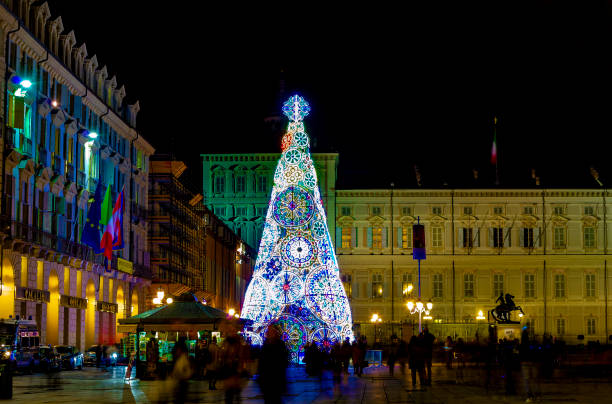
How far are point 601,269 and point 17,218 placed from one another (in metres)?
70.4

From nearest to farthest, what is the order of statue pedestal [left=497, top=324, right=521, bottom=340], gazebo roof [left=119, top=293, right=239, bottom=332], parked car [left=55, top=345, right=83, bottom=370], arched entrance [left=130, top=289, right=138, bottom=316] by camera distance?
gazebo roof [left=119, top=293, right=239, bottom=332], parked car [left=55, top=345, right=83, bottom=370], statue pedestal [left=497, top=324, right=521, bottom=340], arched entrance [left=130, top=289, right=138, bottom=316]

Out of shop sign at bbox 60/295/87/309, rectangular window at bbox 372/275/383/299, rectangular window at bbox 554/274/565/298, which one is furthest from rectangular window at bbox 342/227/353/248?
shop sign at bbox 60/295/87/309

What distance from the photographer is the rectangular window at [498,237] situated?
105 meters

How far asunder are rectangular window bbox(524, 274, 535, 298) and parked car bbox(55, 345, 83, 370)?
2429 inches

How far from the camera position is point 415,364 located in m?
32.7

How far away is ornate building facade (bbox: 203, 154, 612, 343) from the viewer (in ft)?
340

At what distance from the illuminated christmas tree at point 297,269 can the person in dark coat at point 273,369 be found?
2921cm

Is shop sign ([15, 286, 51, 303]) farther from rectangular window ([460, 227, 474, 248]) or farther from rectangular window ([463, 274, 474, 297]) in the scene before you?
rectangular window ([460, 227, 474, 248])

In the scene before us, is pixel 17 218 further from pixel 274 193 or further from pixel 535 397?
pixel 535 397

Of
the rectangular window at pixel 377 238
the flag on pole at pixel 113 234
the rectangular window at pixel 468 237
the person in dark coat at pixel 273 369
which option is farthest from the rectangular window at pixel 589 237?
the person in dark coat at pixel 273 369

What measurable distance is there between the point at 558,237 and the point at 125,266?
54.4m

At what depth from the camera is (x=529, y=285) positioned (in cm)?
10444

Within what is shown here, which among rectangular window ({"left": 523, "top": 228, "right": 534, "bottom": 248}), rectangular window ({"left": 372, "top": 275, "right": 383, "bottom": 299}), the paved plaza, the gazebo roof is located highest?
rectangular window ({"left": 523, "top": 228, "right": 534, "bottom": 248})

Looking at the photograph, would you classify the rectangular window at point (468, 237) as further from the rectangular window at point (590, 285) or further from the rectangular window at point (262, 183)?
the rectangular window at point (262, 183)
